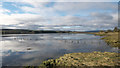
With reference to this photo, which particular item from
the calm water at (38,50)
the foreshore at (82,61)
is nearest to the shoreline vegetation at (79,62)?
the foreshore at (82,61)

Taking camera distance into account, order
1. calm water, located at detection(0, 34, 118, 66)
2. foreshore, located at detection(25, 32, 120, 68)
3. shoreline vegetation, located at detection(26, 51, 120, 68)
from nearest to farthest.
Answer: shoreline vegetation, located at detection(26, 51, 120, 68) → foreshore, located at detection(25, 32, 120, 68) → calm water, located at detection(0, 34, 118, 66)

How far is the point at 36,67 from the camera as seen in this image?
14.1 metres

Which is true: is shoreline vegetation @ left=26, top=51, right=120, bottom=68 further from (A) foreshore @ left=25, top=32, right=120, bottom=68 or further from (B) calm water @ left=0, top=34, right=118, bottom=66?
(B) calm water @ left=0, top=34, right=118, bottom=66

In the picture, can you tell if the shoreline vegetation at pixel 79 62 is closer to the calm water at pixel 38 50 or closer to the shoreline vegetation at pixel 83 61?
the shoreline vegetation at pixel 83 61

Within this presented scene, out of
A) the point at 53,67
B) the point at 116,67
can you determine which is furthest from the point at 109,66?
the point at 53,67

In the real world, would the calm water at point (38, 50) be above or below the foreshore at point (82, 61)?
below

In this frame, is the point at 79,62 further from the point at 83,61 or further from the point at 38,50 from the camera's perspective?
the point at 38,50

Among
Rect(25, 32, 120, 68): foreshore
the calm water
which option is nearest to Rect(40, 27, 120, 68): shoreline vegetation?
Rect(25, 32, 120, 68): foreshore

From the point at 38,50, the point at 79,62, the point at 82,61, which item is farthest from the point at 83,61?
the point at 38,50

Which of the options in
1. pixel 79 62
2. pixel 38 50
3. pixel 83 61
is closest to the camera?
pixel 79 62

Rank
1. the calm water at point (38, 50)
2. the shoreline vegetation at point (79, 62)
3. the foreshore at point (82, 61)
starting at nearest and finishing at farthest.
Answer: the shoreline vegetation at point (79, 62), the foreshore at point (82, 61), the calm water at point (38, 50)

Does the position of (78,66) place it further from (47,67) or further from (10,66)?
(10,66)

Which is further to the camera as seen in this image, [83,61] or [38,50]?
[38,50]

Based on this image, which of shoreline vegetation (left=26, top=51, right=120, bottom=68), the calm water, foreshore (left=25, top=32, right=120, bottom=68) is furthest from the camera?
the calm water
